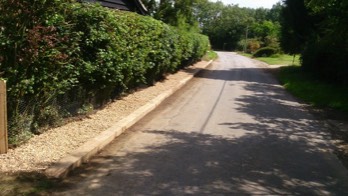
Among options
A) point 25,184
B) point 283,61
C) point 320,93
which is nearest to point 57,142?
point 25,184

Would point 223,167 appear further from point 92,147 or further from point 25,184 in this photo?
point 25,184

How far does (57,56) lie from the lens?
6.29 metres

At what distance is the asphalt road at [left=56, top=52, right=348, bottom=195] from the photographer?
17.3 feet

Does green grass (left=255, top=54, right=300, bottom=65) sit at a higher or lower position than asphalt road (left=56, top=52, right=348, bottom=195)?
higher

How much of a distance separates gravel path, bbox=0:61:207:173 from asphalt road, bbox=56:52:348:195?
0.44 meters

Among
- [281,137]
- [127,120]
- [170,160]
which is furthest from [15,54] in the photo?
[281,137]

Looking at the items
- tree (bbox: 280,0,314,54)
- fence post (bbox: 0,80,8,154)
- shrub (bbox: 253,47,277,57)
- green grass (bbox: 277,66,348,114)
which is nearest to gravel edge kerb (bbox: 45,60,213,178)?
fence post (bbox: 0,80,8,154)

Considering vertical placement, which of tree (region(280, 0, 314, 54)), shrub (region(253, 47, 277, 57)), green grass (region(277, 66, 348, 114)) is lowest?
green grass (region(277, 66, 348, 114))

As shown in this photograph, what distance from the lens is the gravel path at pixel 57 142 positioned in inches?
209

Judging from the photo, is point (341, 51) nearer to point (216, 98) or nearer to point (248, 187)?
point (216, 98)

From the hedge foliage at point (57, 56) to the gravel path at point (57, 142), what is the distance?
243 mm

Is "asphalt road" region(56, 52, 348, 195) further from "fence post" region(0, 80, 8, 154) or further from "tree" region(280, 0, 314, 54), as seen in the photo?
"tree" region(280, 0, 314, 54)

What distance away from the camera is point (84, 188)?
4.96 metres

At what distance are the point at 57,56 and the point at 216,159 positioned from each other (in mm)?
2956
